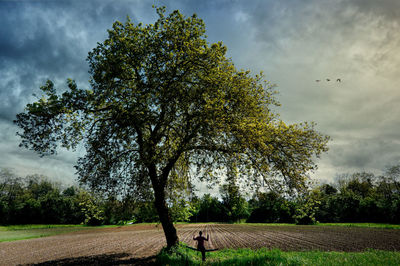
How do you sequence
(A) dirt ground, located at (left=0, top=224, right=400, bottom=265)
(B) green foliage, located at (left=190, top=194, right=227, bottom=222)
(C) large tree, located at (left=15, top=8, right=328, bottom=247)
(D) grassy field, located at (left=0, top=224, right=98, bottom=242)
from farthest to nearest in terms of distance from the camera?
1. (B) green foliage, located at (left=190, top=194, right=227, bottom=222)
2. (D) grassy field, located at (left=0, top=224, right=98, bottom=242)
3. (A) dirt ground, located at (left=0, top=224, right=400, bottom=265)
4. (C) large tree, located at (left=15, top=8, right=328, bottom=247)

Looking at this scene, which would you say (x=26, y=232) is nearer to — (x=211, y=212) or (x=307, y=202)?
(x=211, y=212)

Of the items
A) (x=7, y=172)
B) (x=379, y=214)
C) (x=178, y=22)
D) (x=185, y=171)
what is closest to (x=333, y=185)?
(x=379, y=214)

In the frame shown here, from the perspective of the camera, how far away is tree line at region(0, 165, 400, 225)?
1469 cm

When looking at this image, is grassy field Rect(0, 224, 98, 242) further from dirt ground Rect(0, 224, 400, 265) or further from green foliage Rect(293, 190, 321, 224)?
green foliage Rect(293, 190, 321, 224)

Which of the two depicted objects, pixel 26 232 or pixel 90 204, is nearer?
pixel 90 204

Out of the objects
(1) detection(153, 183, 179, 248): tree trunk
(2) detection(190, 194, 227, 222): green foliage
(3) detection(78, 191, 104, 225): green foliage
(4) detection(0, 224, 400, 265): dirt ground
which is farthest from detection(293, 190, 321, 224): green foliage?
(2) detection(190, 194, 227, 222): green foliage

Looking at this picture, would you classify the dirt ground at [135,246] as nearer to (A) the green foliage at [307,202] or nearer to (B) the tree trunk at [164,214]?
(B) the tree trunk at [164,214]

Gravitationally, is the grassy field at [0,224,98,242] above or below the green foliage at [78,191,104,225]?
below

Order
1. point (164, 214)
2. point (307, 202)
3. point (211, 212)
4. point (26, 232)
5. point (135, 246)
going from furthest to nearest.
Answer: point (211, 212) < point (26, 232) < point (135, 246) < point (164, 214) < point (307, 202)

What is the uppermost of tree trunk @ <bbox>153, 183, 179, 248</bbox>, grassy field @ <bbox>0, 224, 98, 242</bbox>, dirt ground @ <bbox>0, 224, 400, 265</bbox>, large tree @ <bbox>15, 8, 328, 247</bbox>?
large tree @ <bbox>15, 8, 328, 247</bbox>

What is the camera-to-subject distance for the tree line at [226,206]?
48.2ft

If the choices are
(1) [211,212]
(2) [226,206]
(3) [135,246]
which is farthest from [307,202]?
(1) [211,212]

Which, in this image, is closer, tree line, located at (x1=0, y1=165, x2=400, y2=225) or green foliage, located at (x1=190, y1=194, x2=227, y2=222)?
tree line, located at (x1=0, y1=165, x2=400, y2=225)

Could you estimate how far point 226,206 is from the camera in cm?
2067
